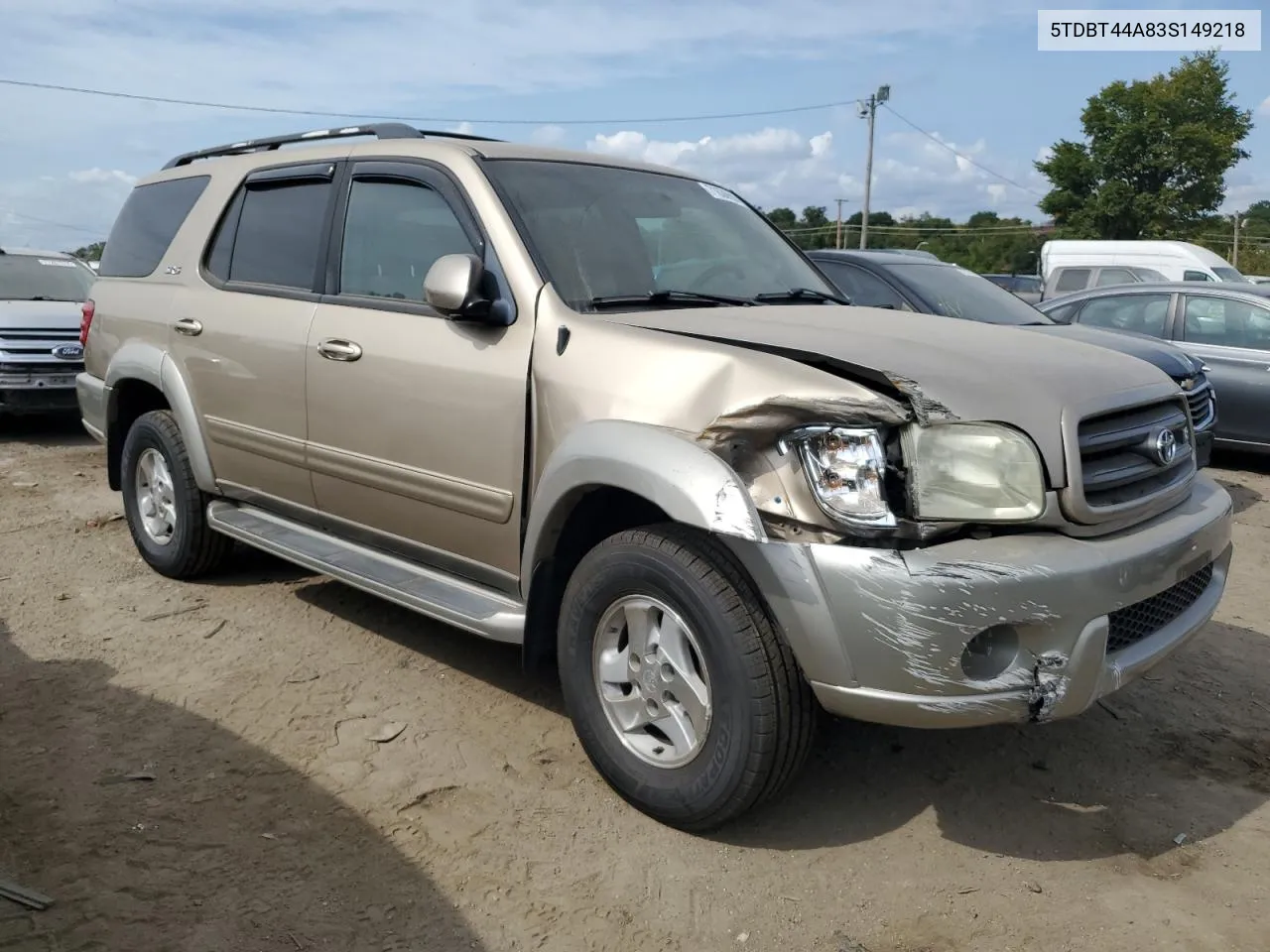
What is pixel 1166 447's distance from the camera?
3.08 meters

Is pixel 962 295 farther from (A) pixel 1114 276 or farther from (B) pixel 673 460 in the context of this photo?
(A) pixel 1114 276

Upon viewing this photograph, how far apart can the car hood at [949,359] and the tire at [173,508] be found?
2.61 meters

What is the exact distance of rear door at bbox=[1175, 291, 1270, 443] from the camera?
8188mm

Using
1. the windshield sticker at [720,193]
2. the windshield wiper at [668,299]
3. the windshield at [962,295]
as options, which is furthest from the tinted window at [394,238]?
the windshield at [962,295]

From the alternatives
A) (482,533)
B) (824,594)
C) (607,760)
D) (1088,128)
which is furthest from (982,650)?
(1088,128)

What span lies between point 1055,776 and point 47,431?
394 inches

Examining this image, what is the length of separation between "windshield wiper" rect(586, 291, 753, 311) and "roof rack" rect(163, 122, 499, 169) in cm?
101

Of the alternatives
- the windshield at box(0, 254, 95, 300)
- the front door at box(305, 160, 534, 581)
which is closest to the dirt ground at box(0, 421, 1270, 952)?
the front door at box(305, 160, 534, 581)

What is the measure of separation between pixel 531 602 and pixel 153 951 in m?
1.35

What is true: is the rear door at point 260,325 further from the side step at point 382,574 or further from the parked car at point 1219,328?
the parked car at point 1219,328

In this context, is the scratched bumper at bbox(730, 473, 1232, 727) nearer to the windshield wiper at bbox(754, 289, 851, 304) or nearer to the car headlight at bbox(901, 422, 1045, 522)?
the car headlight at bbox(901, 422, 1045, 522)

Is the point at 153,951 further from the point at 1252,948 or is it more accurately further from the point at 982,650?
the point at 1252,948

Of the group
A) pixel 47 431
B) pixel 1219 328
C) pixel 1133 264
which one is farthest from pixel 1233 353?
pixel 47 431

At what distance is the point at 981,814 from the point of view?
3.14 m
